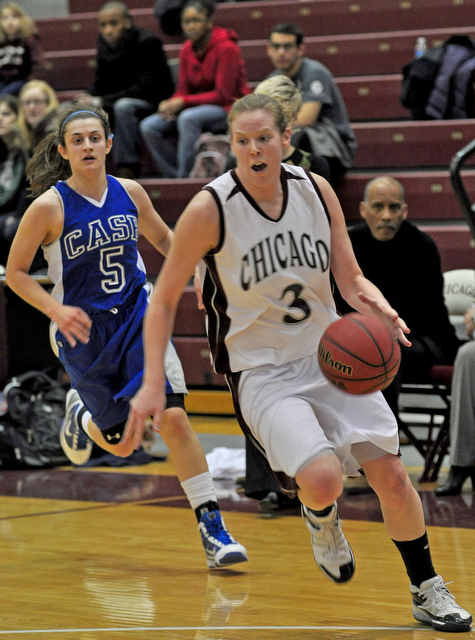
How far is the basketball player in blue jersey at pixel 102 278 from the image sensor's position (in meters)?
3.79

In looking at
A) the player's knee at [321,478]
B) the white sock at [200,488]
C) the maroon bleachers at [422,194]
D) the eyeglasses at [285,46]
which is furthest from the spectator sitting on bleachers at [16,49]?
the player's knee at [321,478]

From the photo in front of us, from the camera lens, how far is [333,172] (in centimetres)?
689

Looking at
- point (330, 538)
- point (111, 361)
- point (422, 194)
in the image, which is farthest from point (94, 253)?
point (422, 194)

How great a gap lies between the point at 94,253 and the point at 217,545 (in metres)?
1.22

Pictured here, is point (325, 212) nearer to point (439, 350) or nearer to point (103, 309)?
point (103, 309)

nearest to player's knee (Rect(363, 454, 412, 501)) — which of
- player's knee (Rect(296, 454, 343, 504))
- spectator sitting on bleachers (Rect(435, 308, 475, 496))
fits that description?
player's knee (Rect(296, 454, 343, 504))

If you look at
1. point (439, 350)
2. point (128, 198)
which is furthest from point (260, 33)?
point (128, 198)

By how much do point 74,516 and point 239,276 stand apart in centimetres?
232

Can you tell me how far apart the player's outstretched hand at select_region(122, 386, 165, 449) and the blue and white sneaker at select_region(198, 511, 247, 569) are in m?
1.12

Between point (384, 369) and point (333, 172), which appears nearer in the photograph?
point (384, 369)

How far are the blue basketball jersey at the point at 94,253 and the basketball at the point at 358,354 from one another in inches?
52.0

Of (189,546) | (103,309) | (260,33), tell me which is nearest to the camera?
(103,309)

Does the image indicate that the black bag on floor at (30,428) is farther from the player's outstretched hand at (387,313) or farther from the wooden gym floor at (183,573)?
the player's outstretched hand at (387,313)

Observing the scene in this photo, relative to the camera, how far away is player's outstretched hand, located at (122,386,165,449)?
2602mm
